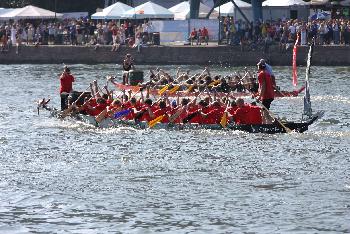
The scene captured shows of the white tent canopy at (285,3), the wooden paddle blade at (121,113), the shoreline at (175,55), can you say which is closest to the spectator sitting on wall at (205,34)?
the shoreline at (175,55)

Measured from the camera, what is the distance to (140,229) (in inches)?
1025

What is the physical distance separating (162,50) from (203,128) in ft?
111

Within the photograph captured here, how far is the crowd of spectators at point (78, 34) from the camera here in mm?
73562

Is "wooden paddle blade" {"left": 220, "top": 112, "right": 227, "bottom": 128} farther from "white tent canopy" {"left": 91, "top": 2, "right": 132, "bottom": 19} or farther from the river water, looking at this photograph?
"white tent canopy" {"left": 91, "top": 2, "right": 132, "bottom": 19}

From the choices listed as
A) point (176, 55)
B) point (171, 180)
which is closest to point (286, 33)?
point (176, 55)

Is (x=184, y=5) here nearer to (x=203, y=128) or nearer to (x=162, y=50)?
(x=162, y=50)

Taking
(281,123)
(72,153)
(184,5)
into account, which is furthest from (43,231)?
(184,5)

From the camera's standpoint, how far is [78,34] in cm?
7575

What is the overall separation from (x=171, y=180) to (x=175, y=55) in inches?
1629

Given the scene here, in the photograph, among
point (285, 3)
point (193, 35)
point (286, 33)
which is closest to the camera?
point (286, 33)

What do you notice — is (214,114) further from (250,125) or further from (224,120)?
(250,125)

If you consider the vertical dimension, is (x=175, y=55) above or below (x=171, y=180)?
above

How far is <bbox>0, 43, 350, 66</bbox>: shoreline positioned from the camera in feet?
231

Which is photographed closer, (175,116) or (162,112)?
(175,116)
